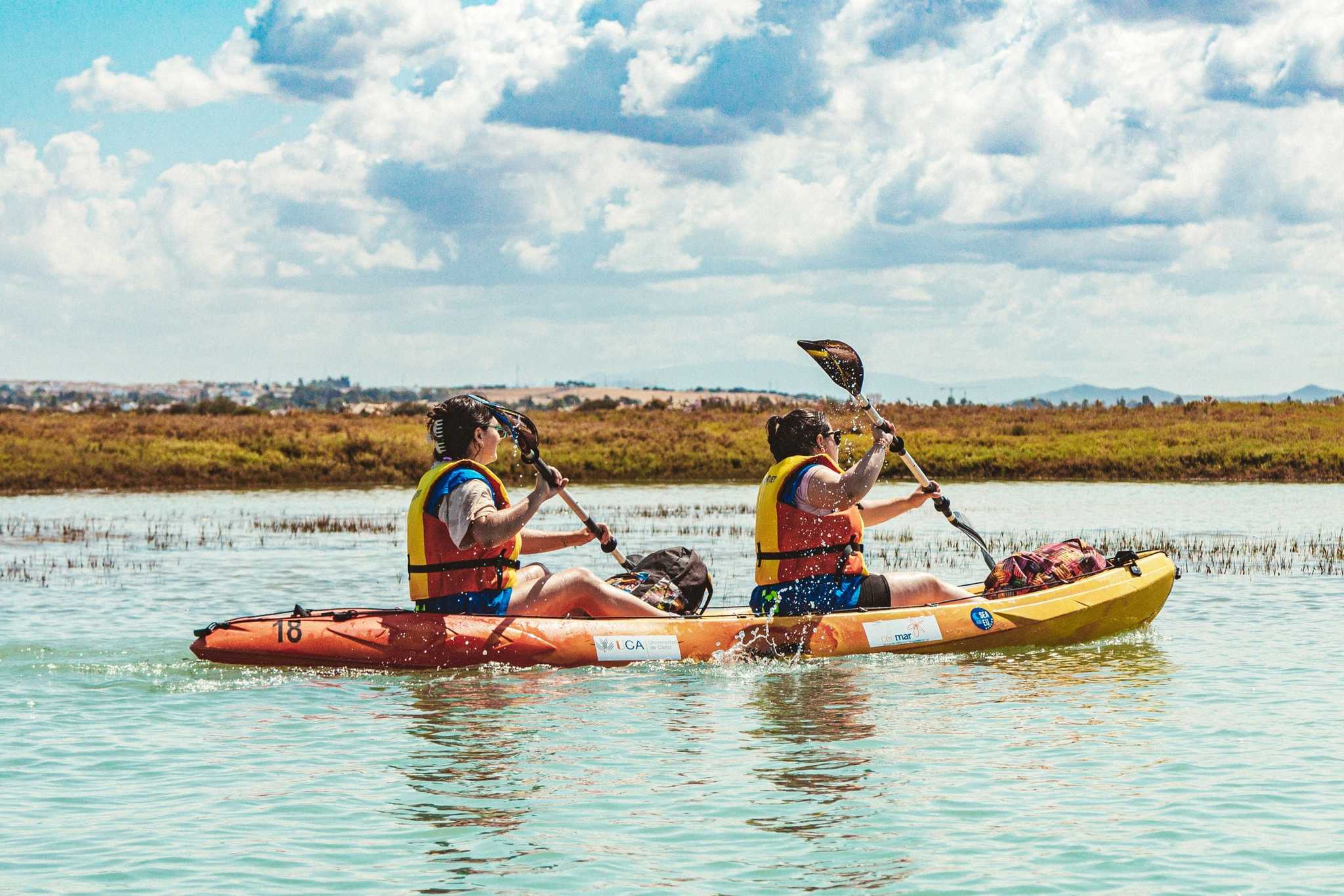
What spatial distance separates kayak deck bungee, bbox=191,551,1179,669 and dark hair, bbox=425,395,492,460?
46.9 inches

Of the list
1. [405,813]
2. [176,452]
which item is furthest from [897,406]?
[405,813]

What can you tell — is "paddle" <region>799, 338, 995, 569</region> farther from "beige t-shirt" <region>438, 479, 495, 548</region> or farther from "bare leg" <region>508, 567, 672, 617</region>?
"beige t-shirt" <region>438, 479, 495, 548</region>

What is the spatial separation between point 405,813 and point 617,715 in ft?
7.98

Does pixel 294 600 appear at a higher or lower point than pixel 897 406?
lower

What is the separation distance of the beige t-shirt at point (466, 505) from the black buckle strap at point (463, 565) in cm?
48

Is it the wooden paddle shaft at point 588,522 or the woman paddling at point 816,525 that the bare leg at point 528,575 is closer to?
the wooden paddle shaft at point 588,522

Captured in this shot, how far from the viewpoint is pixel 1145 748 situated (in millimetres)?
8297

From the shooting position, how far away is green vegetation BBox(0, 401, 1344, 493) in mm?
36375

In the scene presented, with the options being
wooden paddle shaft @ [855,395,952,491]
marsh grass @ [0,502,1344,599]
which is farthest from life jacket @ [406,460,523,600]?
marsh grass @ [0,502,1344,599]

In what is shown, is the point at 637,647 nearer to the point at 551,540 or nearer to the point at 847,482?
the point at 551,540

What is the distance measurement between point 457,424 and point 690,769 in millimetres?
3265

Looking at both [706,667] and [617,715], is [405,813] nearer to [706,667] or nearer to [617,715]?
[617,715]

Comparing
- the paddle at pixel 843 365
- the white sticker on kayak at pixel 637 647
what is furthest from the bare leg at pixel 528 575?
the paddle at pixel 843 365

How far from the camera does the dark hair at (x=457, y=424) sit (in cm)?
1009
